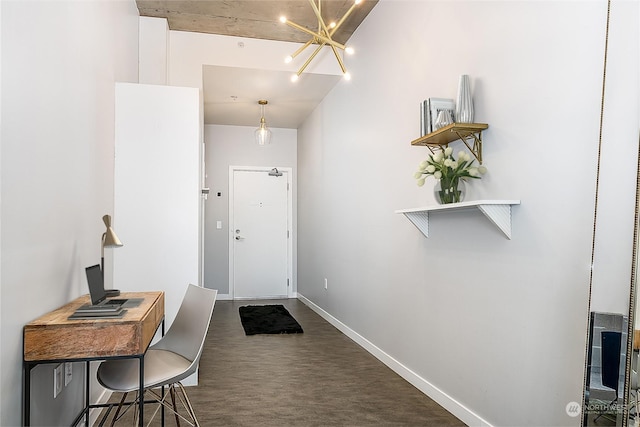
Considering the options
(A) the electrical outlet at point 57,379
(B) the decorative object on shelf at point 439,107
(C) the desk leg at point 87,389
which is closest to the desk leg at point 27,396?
(A) the electrical outlet at point 57,379

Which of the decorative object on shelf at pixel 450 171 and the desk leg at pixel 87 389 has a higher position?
the decorative object on shelf at pixel 450 171

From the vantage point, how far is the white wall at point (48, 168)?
159 centimetres

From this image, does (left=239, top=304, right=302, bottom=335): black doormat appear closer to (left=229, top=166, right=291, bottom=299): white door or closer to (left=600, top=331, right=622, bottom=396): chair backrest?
A: (left=229, top=166, right=291, bottom=299): white door

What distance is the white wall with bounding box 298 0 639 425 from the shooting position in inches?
73.1

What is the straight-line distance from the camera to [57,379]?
209 cm

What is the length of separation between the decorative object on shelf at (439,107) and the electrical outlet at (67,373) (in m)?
2.30

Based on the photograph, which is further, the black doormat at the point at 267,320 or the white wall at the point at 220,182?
the white wall at the point at 220,182

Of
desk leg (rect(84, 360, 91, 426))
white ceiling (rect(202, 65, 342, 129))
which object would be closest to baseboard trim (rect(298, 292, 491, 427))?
desk leg (rect(84, 360, 91, 426))

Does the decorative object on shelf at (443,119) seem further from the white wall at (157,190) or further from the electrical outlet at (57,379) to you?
the electrical outlet at (57,379)

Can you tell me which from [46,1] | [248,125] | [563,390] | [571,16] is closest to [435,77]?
[571,16]

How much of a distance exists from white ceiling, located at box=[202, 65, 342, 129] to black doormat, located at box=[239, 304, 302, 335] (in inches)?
107

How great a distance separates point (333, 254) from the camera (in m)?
5.35

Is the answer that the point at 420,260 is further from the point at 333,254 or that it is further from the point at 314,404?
the point at 333,254

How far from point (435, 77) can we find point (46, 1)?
2.17 m
